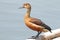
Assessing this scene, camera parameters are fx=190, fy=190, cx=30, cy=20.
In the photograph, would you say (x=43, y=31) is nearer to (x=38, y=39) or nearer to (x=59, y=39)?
(x=38, y=39)

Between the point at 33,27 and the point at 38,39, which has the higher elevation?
the point at 33,27

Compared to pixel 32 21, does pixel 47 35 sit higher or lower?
lower

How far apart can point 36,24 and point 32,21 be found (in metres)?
0.16

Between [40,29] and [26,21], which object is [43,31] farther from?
[26,21]

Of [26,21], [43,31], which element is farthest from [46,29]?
[26,21]

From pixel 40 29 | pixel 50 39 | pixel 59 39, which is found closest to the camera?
pixel 59 39

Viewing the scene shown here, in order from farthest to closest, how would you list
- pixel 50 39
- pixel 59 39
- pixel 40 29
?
1. pixel 40 29
2. pixel 50 39
3. pixel 59 39

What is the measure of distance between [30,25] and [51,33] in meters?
0.61

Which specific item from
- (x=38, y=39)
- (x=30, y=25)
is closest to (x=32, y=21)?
(x=30, y=25)

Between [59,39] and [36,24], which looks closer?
[59,39]

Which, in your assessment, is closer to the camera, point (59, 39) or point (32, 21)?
point (59, 39)

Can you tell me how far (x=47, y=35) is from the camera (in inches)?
203

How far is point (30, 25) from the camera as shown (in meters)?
5.21

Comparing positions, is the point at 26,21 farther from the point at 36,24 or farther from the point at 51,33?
the point at 51,33
